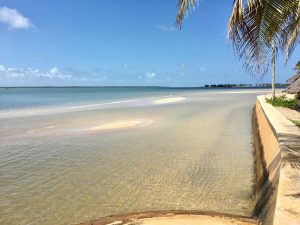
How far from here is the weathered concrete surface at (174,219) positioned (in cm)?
436

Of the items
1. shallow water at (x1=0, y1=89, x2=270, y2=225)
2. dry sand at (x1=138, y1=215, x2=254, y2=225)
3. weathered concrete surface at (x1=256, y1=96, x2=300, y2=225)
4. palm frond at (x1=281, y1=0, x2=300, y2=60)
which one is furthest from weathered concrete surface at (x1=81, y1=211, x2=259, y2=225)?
palm frond at (x1=281, y1=0, x2=300, y2=60)

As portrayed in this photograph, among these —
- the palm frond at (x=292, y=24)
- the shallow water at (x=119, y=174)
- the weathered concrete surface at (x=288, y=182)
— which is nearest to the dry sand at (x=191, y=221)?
the shallow water at (x=119, y=174)

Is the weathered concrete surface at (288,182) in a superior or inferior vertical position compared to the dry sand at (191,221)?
superior

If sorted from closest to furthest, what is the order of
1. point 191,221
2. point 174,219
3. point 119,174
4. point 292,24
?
point 191,221
point 174,219
point 292,24
point 119,174

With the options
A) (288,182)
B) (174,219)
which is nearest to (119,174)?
(174,219)

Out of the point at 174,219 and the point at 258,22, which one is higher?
the point at 258,22

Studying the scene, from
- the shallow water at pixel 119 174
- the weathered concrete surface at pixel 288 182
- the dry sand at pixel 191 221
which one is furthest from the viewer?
the shallow water at pixel 119 174

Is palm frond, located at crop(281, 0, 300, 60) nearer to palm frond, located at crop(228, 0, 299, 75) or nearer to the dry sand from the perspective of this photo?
palm frond, located at crop(228, 0, 299, 75)

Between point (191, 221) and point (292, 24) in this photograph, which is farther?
point (292, 24)

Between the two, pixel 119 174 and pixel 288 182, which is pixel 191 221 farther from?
pixel 119 174

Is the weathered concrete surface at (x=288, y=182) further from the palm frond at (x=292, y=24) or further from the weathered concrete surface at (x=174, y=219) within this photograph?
the palm frond at (x=292, y=24)

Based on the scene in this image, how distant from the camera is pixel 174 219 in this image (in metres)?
4.51

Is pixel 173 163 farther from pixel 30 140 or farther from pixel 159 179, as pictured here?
pixel 30 140

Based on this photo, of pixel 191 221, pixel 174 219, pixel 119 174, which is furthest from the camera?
pixel 119 174
